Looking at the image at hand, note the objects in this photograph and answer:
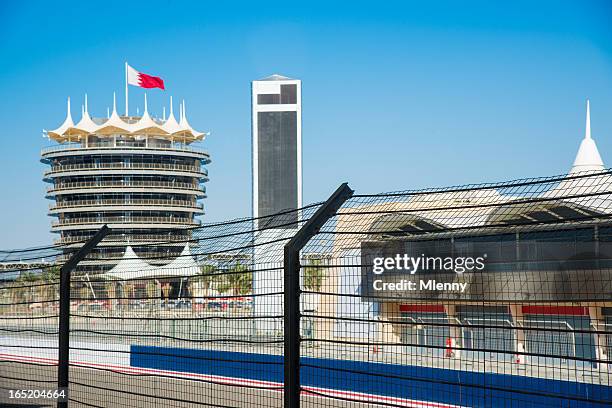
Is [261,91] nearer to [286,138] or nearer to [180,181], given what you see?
[286,138]

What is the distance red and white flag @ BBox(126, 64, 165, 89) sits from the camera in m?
73.1

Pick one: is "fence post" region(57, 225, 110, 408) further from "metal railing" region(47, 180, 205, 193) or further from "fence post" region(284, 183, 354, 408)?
"metal railing" region(47, 180, 205, 193)

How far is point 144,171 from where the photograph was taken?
76500 mm

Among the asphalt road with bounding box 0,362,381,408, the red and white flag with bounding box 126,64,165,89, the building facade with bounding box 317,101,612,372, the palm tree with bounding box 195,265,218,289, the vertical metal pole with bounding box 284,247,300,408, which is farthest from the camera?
the red and white flag with bounding box 126,64,165,89

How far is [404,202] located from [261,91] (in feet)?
223

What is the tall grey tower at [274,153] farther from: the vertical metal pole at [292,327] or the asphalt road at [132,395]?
the vertical metal pole at [292,327]

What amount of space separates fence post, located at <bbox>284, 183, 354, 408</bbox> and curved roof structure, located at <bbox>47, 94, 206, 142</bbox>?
74.8 meters

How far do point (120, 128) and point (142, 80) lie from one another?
5116mm

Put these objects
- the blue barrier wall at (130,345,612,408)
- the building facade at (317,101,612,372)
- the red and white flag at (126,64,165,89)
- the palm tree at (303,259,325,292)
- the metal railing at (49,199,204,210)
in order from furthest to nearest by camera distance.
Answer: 1. the metal railing at (49,199,204,210)
2. the red and white flag at (126,64,165,89)
3. the palm tree at (303,259,325,292)
4. the blue barrier wall at (130,345,612,408)
5. the building facade at (317,101,612,372)

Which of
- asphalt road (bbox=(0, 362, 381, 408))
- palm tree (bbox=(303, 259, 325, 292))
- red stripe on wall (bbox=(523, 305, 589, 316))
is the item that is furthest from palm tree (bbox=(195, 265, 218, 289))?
red stripe on wall (bbox=(523, 305, 589, 316))

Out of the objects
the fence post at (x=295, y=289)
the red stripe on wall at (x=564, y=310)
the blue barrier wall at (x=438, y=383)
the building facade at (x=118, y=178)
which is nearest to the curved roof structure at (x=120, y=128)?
the building facade at (x=118, y=178)

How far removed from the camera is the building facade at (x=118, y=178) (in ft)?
249

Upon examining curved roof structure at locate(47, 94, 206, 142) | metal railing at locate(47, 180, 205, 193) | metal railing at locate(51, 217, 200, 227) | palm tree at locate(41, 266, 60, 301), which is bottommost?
palm tree at locate(41, 266, 60, 301)

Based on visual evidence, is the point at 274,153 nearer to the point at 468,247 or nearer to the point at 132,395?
the point at 132,395
